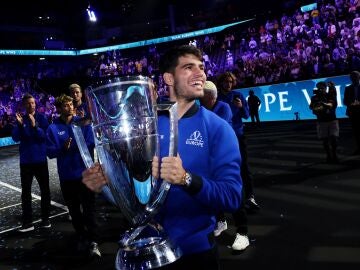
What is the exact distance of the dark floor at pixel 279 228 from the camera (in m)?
3.77

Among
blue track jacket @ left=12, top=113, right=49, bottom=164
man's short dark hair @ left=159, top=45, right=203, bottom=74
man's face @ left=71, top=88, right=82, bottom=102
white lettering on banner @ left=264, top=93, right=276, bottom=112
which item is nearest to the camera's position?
man's short dark hair @ left=159, top=45, right=203, bottom=74

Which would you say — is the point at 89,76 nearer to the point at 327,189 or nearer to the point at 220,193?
the point at 327,189

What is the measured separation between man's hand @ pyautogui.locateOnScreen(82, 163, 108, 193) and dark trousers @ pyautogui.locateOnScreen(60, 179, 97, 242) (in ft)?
10.2

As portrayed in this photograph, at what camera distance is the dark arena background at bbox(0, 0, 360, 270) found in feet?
14.3

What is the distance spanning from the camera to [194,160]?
1.72 metres

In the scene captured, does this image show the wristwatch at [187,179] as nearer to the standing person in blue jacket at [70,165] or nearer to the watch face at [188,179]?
the watch face at [188,179]

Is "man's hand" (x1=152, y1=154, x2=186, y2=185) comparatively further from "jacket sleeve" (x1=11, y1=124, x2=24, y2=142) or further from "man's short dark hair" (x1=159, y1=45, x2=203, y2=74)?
"jacket sleeve" (x1=11, y1=124, x2=24, y2=142)

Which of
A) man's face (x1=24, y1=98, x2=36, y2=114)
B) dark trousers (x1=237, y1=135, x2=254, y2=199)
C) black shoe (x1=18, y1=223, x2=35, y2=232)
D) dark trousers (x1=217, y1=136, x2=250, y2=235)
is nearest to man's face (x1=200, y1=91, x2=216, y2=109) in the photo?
dark trousers (x1=217, y1=136, x2=250, y2=235)

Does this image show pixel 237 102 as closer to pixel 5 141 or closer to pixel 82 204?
pixel 82 204

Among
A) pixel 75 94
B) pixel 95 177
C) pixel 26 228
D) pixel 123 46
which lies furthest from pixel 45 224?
pixel 123 46

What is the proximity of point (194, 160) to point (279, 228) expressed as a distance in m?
3.25

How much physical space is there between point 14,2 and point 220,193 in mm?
38871

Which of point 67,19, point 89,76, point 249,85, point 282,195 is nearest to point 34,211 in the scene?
point 282,195

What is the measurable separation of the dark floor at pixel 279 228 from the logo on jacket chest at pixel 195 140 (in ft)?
7.74
